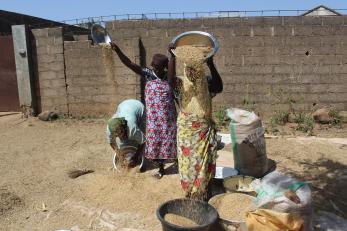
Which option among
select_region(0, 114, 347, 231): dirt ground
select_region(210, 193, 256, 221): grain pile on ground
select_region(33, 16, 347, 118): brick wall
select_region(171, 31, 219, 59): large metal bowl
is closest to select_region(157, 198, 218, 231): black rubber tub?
select_region(210, 193, 256, 221): grain pile on ground

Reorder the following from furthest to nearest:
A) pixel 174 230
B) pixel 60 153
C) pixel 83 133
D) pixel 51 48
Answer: pixel 51 48, pixel 83 133, pixel 60 153, pixel 174 230

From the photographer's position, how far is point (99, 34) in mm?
4883

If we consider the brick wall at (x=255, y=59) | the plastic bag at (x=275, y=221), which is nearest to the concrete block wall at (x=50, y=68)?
the brick wall at (x=255, y=59)

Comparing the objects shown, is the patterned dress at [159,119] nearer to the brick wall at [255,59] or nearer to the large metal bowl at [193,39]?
the large metal bowl at [193,39]

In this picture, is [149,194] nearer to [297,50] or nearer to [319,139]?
[319,139]

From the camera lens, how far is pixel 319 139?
22.0ft

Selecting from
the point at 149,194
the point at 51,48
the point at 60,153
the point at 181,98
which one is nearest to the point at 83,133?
the point at 60,153

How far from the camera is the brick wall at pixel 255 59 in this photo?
26.1 feet

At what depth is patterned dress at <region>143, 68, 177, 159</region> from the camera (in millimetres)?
4488

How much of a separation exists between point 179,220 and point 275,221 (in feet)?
2.80

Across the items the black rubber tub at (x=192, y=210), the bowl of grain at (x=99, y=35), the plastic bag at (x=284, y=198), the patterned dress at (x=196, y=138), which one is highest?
the bowl of grain at (x=99, y=35)

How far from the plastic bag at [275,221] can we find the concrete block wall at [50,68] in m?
6.47

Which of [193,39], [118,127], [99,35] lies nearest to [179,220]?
[118,127]

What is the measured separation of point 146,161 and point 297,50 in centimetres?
419
